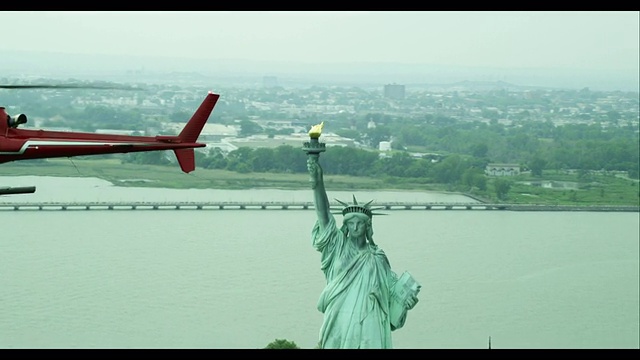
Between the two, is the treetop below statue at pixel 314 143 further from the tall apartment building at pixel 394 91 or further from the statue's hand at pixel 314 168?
the tall apartment building at pixel 394 91

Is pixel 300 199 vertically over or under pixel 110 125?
under

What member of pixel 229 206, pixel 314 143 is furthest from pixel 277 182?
pixel 314 143

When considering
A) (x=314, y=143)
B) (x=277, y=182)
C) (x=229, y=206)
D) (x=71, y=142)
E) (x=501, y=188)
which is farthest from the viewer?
(x=501, y=188)

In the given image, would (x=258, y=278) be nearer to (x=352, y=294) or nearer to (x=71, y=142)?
(x=71, y=142)

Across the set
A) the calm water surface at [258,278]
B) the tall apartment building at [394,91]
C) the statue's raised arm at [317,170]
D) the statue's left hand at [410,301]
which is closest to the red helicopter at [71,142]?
the statue's raised arm at [317,170]

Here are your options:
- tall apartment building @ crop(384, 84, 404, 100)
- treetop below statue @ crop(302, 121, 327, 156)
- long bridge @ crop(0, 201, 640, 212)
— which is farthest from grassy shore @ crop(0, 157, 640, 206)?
tall apartment building @ crop(384, 84, 404, 100)

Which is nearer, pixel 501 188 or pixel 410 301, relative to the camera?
pixel 410 301

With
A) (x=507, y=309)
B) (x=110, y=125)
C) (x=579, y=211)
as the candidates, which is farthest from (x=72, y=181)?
(x=579, y=211)
